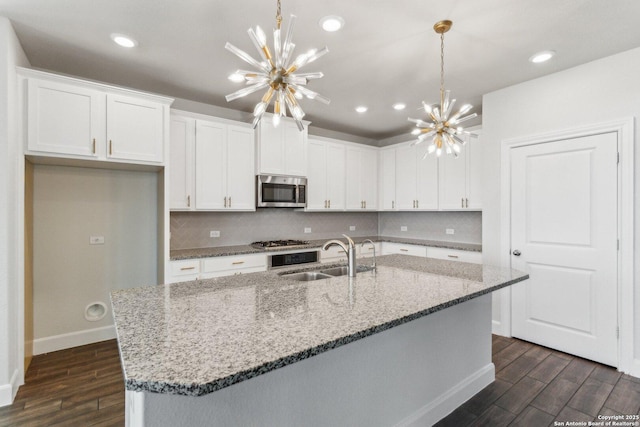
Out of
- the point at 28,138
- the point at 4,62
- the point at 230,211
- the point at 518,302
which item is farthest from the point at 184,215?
the point at 518,302

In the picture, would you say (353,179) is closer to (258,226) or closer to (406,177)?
(406,177)

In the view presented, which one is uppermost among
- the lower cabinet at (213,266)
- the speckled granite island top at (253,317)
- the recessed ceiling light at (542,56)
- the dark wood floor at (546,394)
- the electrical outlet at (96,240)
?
the recessed ceiling light at (542,56)

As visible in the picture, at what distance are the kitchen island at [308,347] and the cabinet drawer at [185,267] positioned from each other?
54.0 inches

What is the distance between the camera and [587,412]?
2102 mm

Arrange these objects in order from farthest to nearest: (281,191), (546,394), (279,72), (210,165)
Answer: (281,191) < (210,165) < (546,394) < (279,72)

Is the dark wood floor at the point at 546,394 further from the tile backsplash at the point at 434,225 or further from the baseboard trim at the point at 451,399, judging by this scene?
the tile backsplash at the point at 434,225

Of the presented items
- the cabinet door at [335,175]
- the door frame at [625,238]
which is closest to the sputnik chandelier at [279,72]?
the door frame at [625,238]

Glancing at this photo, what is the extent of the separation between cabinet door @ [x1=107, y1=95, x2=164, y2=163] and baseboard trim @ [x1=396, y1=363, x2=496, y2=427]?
3007mm

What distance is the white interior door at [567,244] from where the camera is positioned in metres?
2.73

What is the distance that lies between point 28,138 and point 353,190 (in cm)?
373

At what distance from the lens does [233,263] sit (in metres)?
3.44

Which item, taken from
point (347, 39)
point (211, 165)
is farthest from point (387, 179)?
point (347, 39)

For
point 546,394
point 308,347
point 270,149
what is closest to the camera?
point 308,347

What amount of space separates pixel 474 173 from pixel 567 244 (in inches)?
52.5
